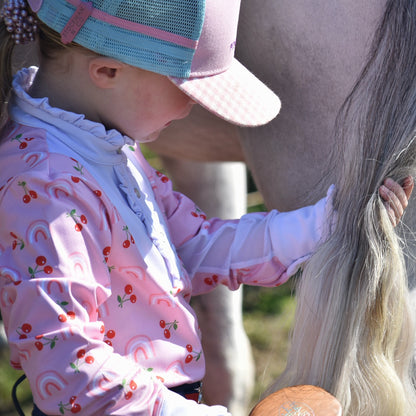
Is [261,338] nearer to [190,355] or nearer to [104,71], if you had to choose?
[190,355]

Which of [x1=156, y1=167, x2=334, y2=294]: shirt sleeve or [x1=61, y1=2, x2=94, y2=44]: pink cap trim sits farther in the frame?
[x1=156, y1=167, x2=334, y2=294]: shirt sleeve

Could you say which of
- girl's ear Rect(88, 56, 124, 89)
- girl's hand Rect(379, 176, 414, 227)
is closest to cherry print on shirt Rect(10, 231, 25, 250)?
girl's ear Rect(88, 56, 124, 89)

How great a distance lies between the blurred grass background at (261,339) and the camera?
2.05 metres

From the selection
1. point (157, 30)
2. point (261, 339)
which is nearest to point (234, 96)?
point (157, 30)

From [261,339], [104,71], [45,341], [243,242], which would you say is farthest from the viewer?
[261,339]

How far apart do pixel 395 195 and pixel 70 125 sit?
0.45 metres

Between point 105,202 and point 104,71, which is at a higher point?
point 104,71

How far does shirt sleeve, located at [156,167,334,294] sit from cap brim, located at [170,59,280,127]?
16 cm

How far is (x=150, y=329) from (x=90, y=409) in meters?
0.17

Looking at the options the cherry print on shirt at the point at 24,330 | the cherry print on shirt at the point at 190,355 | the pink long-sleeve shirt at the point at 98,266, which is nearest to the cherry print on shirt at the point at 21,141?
the pink long-sleeve shirt at the point at 98,266

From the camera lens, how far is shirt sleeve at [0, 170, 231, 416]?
864mm

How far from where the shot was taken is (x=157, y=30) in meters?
0.91

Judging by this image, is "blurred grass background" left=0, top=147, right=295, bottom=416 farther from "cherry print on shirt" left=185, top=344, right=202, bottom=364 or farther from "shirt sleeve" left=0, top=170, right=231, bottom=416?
"shirt sleeve" left=0, top=170, right=231, bottom=416

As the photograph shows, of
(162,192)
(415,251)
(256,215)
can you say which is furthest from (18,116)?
(415,251)
